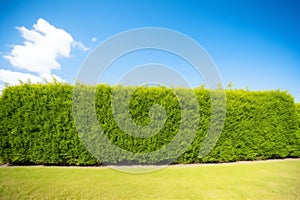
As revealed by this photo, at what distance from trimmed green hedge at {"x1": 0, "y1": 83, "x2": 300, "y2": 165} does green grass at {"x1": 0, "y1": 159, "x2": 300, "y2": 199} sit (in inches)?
42.4

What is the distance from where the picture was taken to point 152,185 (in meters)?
5.37

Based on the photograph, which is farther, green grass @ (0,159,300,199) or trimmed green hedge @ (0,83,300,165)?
trimmed green hedge @ (0,83,300,165)

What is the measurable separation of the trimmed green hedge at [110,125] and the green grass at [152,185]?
1078 millimetres

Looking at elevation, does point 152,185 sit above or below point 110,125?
below

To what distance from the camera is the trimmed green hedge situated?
7.73 metres

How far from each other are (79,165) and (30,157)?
193 cm

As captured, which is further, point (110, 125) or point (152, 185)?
point (110, 125)

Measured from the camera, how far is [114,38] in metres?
8.83

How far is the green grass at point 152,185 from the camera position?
4.66 meters

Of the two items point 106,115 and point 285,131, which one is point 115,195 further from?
point 285,131

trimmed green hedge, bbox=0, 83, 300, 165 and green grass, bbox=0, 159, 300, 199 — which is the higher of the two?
trimmed green hedge, bbox=0, 83, 300, 165

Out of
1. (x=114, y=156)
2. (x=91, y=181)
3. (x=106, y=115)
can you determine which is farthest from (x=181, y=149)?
(x=91, y=181)

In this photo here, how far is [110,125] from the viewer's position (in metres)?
8.05

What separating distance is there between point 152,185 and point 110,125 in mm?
3442
